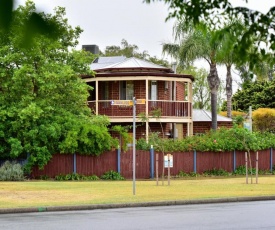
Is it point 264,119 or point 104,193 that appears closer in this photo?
point 104,193

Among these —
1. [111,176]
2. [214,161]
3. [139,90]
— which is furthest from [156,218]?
[139,90]

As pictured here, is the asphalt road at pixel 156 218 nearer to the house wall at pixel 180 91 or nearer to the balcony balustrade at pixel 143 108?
the balcony balustrade at pixel 143 108

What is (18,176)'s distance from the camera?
1257 inches

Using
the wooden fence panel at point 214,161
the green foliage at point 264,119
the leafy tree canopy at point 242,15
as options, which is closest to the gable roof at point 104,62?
the wooden fence panel at point 214,161

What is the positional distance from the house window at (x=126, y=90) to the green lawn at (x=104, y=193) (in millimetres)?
14199

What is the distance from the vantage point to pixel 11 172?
3189cm

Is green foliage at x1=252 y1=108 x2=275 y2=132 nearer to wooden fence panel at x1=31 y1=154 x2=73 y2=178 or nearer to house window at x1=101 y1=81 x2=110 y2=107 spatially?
house window at x1=101 y1=81 x2=110 y2=107

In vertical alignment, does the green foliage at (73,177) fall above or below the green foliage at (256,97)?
below

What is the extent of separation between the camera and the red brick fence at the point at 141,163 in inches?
1314

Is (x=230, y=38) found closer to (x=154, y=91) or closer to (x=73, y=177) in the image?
(x=73, y=177)

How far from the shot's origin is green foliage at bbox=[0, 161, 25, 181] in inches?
1256

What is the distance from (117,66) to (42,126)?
11.7 m

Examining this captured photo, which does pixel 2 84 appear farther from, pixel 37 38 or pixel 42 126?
pixel 37 38

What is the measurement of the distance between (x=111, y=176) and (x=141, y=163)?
183 centimetres
